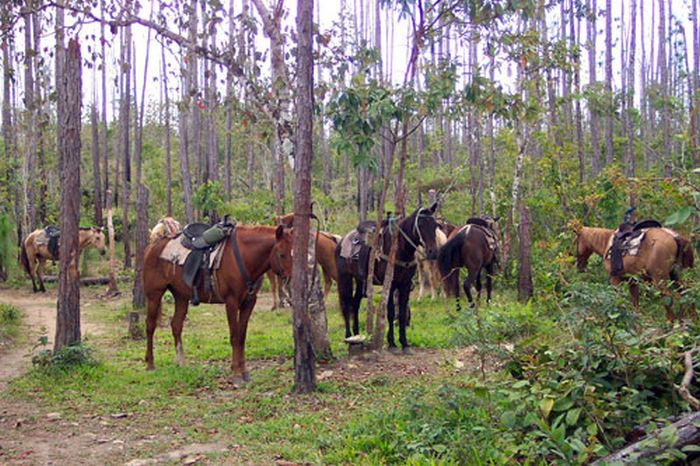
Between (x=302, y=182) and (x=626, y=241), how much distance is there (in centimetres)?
572

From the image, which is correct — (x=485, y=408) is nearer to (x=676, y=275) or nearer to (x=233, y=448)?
(x=233, y=448)

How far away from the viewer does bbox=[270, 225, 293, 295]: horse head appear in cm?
759

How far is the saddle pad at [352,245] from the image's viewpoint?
9.31 m

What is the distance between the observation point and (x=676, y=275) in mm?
8984

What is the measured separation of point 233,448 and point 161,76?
1015 inches

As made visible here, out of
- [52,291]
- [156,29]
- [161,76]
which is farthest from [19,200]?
[156,29]

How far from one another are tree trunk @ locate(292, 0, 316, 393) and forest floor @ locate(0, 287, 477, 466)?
680 millimetres

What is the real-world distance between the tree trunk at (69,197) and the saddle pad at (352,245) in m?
3.64

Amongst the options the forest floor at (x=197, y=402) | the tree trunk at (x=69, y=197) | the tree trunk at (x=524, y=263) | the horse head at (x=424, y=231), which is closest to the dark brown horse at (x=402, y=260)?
the horse head at (x=424, y=231)

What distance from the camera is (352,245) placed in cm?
954

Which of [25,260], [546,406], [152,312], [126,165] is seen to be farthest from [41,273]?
[546,406]

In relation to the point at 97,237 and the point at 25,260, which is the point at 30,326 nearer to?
the point at 25,260

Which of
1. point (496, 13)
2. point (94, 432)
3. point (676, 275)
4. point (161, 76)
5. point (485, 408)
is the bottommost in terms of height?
point (94, 432)

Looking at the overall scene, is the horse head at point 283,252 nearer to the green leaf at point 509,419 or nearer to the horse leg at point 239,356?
the horse leg at point 239,356
